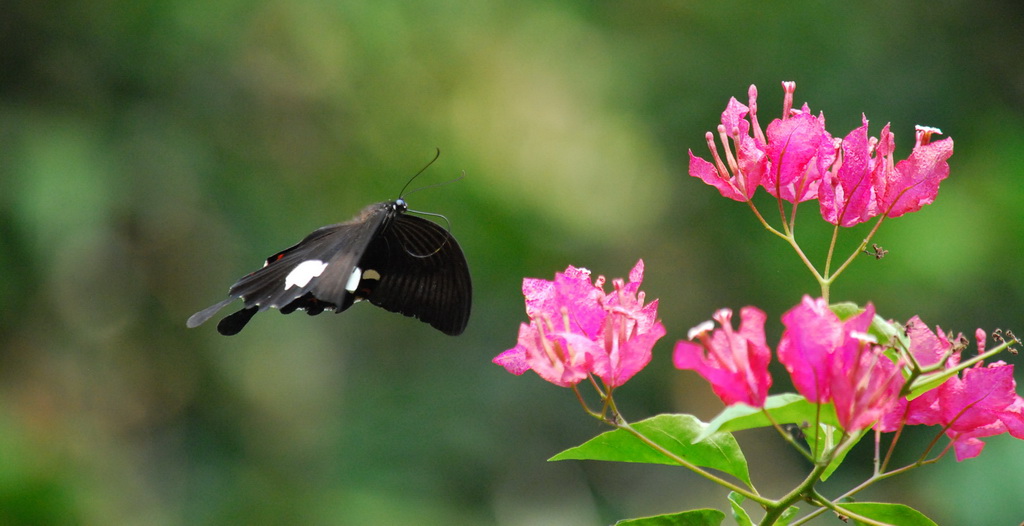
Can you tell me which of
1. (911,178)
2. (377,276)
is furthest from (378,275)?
(911,178)

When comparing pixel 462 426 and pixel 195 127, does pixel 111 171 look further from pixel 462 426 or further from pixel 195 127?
pixel 462 426

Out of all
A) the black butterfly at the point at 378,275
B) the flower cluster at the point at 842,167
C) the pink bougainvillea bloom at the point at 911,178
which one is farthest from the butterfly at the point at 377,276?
the pink bougainvillea bloom at the point at 911,178

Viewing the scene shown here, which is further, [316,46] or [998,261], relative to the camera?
[316,46]

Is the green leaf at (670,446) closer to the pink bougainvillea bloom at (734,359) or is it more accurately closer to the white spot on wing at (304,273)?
the pink bougainvillea bloom at (734,359)

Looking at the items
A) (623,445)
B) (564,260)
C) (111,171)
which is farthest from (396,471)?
(623,445)

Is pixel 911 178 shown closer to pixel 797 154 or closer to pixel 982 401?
pixel 797 154

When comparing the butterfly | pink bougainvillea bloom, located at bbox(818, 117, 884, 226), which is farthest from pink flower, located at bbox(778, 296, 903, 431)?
the butterfly

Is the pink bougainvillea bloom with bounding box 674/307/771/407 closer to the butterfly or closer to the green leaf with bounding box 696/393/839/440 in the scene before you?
the green leaf with bounding box 696/393/839/440
